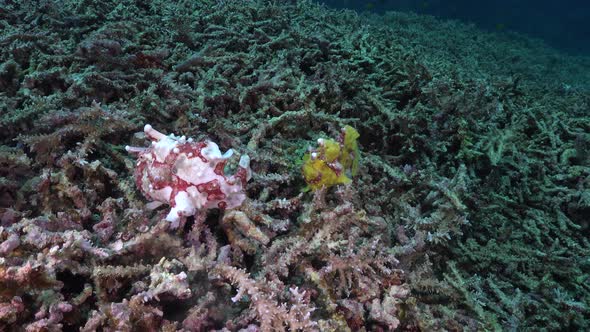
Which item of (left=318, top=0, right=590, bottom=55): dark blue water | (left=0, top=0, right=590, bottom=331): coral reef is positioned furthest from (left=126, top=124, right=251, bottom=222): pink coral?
(left=318, top=0, right=590, bottom=55): dark blue water

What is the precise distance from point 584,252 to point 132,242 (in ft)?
13.0

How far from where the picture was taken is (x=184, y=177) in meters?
2.46

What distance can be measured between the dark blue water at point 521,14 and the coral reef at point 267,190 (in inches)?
1189

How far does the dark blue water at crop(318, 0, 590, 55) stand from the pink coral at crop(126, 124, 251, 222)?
32.7 metres

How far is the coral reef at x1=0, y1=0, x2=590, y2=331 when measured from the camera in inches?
84.4

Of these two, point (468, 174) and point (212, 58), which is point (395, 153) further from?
point (212, 58)

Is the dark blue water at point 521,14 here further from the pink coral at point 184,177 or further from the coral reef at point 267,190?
the pink coral at point 184,177

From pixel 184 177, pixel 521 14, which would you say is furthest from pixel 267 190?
pixel 521 14

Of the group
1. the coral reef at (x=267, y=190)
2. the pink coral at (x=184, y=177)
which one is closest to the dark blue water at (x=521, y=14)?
the coral reef at (x=267, y=190)

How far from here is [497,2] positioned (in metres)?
39.7

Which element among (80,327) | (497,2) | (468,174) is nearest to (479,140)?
(468,174)

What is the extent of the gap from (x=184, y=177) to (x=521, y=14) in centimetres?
4412

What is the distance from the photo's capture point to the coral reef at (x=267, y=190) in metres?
2.14

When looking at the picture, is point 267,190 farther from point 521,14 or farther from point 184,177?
point 521,14
